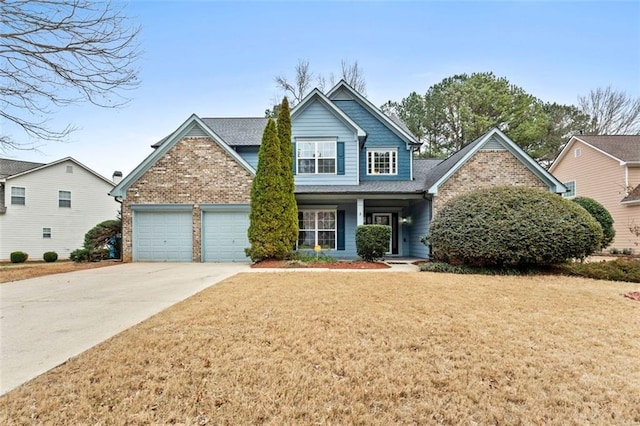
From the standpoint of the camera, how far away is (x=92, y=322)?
4.91 meters

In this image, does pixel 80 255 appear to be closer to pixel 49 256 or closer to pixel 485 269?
pixel 49 256

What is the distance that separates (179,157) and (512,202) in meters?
12.7

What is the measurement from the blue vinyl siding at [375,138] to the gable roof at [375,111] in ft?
0.56

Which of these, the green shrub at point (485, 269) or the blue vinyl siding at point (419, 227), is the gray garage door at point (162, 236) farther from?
the blue vinyl siding at point (419, 227)

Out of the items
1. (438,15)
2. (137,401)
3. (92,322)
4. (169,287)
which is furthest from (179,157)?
(137,401)

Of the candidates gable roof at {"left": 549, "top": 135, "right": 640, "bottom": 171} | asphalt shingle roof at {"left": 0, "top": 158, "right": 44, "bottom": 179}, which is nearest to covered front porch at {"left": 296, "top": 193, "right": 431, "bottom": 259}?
gable roof at {"left": 549, "top": 135, "right": 640, "bottom": 171}

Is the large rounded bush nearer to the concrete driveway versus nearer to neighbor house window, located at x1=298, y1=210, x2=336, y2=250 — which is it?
neighbor house window, located at x1=298, y1=210, x2=336, y2=250

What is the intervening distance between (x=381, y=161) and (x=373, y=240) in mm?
5240

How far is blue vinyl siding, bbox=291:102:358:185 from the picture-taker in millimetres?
14906

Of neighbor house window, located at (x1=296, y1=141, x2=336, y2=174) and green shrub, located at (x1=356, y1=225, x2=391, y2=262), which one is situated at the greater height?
neighbor house window, located at (x1=296, y1=141, x2=336, y2=174)

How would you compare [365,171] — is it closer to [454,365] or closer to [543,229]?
[543,229]

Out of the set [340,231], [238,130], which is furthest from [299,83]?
[340,231]

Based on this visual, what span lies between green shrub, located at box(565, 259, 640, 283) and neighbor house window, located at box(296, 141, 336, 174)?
960 cm

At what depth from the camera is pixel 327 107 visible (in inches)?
591
